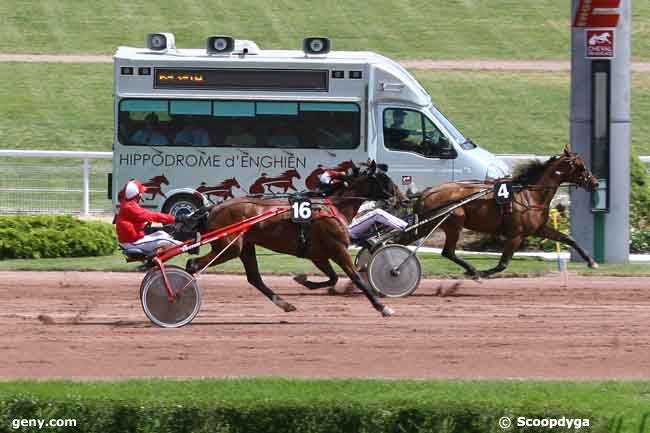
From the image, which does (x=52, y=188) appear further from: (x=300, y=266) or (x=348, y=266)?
(x=348, y=266)

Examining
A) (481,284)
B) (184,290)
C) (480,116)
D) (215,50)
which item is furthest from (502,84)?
(184,290)

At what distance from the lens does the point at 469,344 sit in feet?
38.9

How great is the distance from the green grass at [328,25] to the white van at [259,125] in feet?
41.2

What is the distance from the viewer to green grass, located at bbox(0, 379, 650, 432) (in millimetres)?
8141

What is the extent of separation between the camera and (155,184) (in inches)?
814

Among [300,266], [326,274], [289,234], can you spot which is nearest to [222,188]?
[300,266]

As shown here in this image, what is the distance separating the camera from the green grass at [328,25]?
113ft

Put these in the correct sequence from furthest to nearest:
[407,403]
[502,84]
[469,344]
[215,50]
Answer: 1. [502,84]
2. [215,50]
3. [469,344]
4. [407,403]

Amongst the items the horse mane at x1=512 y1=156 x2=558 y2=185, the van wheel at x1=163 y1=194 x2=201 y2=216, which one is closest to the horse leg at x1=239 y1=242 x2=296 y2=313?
the horse mane at x1=512 y1=156 x2=558 y2=185

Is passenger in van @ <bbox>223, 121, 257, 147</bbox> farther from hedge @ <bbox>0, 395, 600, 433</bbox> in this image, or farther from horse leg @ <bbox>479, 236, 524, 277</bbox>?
hedge @ <bbox>0, 395, 600, 433</bbox>

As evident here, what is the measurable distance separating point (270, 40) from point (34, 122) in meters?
6.69

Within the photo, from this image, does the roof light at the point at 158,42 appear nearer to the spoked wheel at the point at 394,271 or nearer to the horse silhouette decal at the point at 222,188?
the horse silhouette decal at the point at 222,188

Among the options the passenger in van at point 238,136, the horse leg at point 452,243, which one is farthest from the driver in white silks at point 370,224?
the passenger in van at point 238,136

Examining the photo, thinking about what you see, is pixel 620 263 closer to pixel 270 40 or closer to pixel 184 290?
pixel 184 290
